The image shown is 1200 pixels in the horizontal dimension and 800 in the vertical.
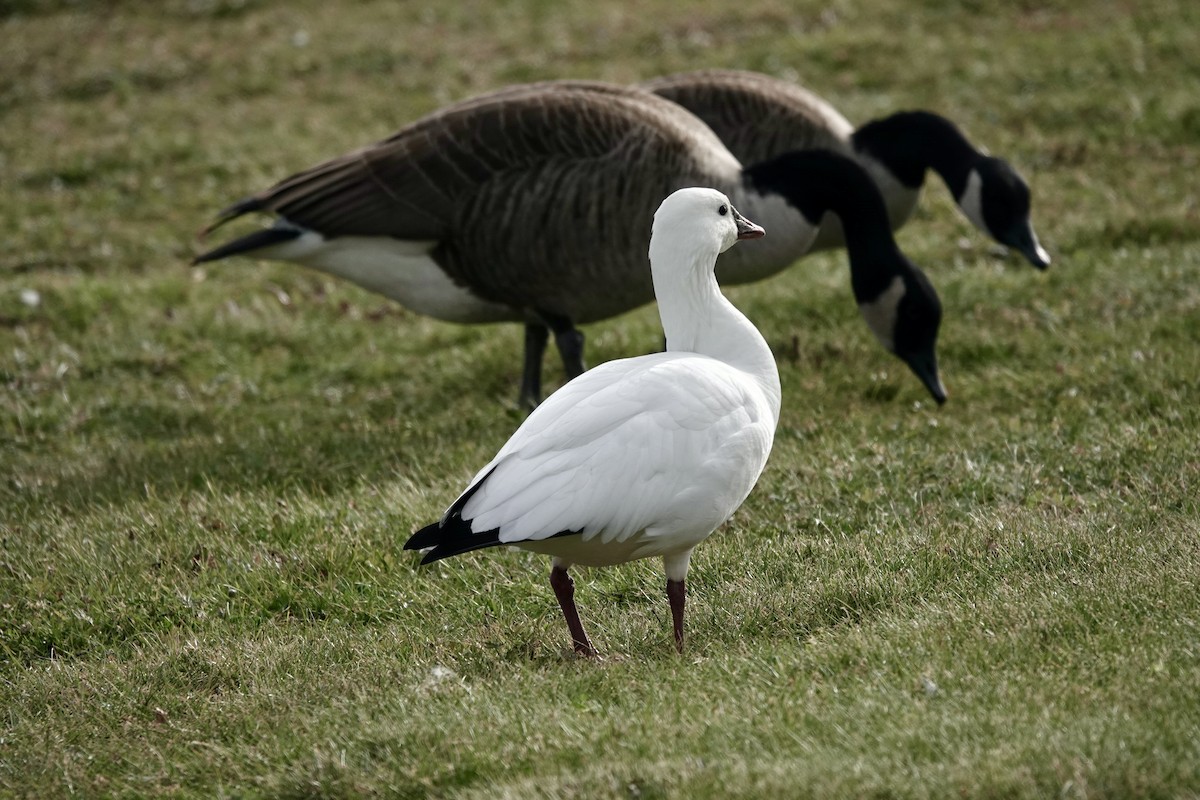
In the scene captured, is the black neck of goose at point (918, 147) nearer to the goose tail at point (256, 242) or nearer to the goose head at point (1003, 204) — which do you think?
the goose head at point (1003, 204)

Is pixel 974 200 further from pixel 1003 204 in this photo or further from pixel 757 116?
pixel 757 116

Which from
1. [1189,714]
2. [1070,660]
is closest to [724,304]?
[1070,660]

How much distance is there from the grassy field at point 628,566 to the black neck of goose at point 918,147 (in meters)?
0.83

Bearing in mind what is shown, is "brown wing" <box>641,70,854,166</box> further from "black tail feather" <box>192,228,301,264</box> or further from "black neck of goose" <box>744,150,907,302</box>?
"black tail feather" <box>192,228,301,264</box>

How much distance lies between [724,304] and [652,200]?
106 inches

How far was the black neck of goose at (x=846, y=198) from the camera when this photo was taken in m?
8.01

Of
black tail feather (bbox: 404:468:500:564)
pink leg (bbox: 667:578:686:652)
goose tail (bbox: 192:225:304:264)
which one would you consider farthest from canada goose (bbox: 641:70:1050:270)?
black tail feather (bbox: 404:468:500:564)

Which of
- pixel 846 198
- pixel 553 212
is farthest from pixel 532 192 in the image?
pixel 846 198

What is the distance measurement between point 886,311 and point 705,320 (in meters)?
3.03

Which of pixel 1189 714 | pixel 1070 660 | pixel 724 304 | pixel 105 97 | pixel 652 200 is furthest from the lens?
pixel 105 97

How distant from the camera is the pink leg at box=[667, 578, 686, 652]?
4.88 m

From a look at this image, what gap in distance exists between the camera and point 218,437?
8039 millimetres

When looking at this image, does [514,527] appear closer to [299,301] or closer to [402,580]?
[402,580]

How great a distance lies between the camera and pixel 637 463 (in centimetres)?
458
